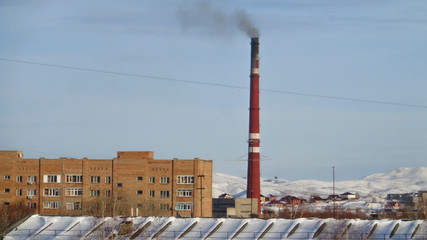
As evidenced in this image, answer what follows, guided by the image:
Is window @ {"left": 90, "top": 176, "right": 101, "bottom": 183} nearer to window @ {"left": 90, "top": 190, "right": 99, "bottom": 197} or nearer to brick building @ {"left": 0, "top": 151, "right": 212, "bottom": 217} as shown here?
brick building @ {"left": 0, "top": 151, "right": 212, "bottom": 217}

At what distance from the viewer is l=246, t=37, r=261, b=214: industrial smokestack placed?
327ft

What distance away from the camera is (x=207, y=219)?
155 ft

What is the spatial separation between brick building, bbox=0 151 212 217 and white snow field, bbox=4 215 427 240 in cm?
4771

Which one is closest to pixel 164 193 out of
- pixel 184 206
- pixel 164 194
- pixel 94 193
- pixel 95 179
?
pixel 164 194

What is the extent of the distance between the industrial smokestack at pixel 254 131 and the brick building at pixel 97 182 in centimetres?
713

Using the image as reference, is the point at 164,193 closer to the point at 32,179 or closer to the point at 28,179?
the point at 32,179

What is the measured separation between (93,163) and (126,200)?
8.69 m

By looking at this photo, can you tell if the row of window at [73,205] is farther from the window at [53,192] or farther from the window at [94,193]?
the window at [94,193]

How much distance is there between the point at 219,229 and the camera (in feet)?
151

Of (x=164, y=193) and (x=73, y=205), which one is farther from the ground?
(x=164, y=193)

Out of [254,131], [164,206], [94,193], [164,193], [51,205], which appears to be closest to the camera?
[164,206]

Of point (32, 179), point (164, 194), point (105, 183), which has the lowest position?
point (164, 194)

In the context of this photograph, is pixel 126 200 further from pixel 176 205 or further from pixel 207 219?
pixel 207 219

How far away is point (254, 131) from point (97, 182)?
22.2 m
